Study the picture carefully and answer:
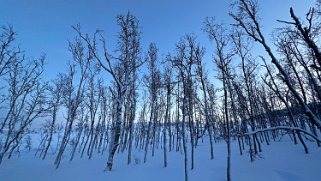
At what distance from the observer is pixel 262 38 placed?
7527mm

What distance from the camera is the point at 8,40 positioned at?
33.9 ft

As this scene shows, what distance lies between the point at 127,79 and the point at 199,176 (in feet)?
30.1

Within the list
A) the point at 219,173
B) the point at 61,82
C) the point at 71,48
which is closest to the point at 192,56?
the point at 219,173

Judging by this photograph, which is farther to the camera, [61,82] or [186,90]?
[61,82]

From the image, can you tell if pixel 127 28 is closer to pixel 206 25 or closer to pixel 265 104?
pixel 206 25

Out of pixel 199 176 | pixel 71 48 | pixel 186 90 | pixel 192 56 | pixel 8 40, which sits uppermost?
pixel 71 48

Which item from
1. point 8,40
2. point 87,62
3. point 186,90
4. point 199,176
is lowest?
point 199,176

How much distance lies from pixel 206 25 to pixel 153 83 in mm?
8883

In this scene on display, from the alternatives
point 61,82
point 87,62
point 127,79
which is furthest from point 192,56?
point 61,82

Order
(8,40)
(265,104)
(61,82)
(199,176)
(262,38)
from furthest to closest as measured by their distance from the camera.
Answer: (265,104) < (61,82) < (199,176) < (8,40) < (262,38)

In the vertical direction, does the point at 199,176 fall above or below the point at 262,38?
below

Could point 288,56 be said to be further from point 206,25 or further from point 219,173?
point 219,173

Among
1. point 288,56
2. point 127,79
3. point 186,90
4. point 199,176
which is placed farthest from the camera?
point 288,56

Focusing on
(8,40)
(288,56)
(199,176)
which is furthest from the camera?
(288,56)
